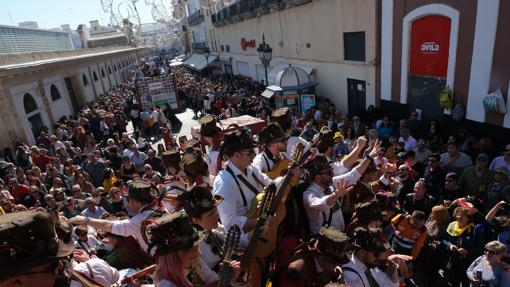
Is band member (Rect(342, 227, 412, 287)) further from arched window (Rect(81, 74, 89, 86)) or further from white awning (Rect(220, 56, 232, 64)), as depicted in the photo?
white awning (Rect(220, 56, 232, 64))

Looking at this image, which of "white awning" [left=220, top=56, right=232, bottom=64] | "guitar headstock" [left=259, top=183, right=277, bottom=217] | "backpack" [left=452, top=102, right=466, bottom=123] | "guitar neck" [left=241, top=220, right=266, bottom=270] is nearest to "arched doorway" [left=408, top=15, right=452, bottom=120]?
"backpack" [left=452, top=102, right=466, bottom=123]

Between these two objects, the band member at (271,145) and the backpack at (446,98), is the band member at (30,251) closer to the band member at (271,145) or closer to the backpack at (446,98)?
the band member at (271,145)

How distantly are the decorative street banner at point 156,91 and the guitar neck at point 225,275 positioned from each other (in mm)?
16336

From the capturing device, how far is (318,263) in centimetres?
265

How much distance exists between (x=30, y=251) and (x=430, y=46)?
33.5 ft

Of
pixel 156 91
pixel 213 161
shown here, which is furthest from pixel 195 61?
pixel 213 161

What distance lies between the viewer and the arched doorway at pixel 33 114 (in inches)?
584

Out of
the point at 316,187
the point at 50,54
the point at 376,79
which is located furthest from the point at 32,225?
the point at 50,54

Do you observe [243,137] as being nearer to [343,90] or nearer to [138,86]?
[343,90]

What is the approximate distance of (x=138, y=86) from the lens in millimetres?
17297

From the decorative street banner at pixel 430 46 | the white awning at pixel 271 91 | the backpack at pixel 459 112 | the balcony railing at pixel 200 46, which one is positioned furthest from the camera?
the balcony railing at pixel 200 46

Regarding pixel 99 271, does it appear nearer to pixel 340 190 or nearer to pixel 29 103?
pixel 340 190

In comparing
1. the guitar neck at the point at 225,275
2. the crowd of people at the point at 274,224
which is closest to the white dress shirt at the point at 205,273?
the crowd of people at the point at 274,224

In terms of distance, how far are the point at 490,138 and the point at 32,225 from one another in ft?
29.8
